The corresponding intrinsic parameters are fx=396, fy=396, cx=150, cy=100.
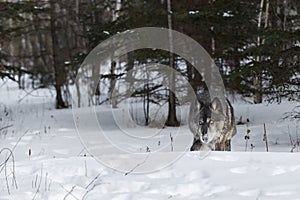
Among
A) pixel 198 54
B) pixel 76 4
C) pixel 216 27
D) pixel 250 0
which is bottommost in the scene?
pixel 198 54

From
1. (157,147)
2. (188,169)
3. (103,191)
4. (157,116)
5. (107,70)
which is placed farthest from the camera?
(107,70)

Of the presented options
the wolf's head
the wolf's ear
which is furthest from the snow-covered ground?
the wolf's ear

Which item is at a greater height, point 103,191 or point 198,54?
point 198,54

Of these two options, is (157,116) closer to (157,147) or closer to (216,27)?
(216,27)

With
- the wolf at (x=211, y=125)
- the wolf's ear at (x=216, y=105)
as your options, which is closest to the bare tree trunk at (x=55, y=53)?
the wolf at (x=211, y=125)

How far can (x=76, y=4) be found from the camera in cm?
1827

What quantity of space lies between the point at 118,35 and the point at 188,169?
322 inches

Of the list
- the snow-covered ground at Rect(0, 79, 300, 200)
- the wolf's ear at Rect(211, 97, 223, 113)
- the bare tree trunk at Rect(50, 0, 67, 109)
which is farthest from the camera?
the bare tree trunk at Rect(50, 0, 67, 109)

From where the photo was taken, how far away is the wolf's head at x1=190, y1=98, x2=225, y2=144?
6.34 meters

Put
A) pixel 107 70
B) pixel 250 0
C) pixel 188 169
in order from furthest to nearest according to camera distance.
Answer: pixel 107 70 → pixel 250 0 → pixel 188 169

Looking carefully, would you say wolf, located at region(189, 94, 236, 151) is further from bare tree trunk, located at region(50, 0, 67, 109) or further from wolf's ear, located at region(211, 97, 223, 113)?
bare tree trunk, located at region(50, 0, 67, 109)

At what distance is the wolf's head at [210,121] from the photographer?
6344 millimetres

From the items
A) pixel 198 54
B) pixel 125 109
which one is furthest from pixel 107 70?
pixel 198 54

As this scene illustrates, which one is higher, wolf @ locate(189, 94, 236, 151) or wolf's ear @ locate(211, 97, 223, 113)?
wolf's ear @ locate(211, 97, 223, 113)
